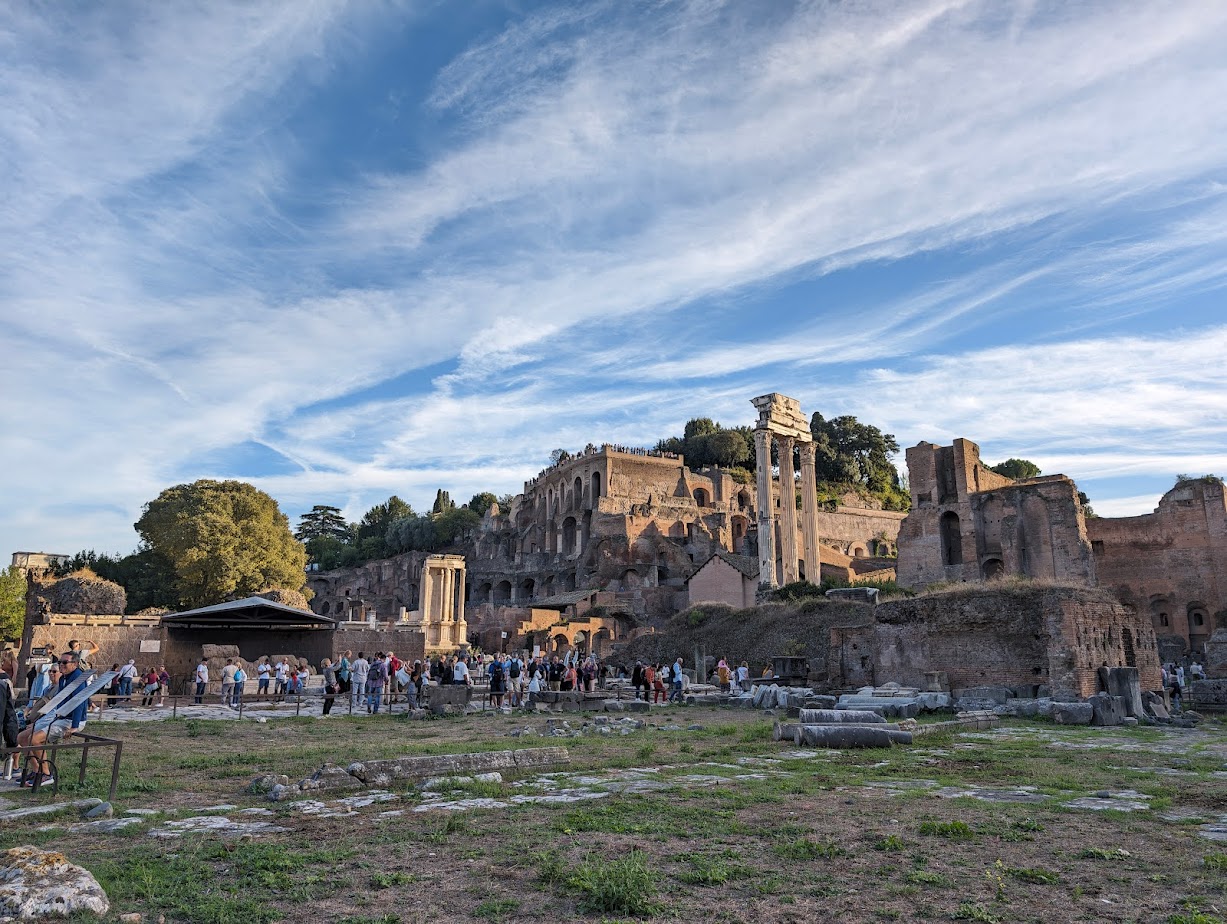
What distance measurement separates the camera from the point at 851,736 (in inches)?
524

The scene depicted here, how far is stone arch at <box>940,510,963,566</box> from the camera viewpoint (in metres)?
48.2

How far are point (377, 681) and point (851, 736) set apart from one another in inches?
490

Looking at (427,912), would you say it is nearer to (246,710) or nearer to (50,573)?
(246,710)

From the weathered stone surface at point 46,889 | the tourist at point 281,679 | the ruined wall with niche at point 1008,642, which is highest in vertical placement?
the ruined wall with niche at point 1008,642

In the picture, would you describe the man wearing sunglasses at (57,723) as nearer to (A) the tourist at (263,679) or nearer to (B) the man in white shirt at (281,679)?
(B) the man in white shirt at (281,679)

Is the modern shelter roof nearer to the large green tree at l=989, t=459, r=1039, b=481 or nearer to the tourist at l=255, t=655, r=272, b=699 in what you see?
the tourist at l=255, t=655, r=272, b=699

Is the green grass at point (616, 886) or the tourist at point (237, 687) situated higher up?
the tourist at point (237, 687)

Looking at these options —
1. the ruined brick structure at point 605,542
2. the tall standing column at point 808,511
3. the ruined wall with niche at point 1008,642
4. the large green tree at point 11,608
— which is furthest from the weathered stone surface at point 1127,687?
the large green tree at point 11,608

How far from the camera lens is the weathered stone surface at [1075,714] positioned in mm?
16969

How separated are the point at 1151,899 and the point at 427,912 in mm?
4319

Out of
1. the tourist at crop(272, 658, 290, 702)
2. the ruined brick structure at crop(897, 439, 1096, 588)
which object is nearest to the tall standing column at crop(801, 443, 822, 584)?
the ruined brick structure at crop(897, 439, 1096, 588)

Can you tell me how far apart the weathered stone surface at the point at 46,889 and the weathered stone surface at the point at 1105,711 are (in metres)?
17.3

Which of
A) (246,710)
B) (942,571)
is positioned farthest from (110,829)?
(942,571)

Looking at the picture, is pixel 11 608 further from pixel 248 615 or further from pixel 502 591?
pixel 502 591
